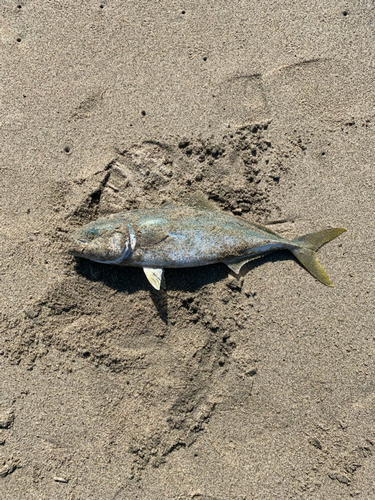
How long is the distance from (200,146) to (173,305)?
1896 mm

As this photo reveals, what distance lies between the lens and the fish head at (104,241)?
3.12m

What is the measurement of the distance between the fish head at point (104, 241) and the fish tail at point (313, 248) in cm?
190

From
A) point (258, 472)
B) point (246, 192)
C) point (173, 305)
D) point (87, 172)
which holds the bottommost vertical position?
point (258, 472)

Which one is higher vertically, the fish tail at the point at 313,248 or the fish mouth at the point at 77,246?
the fish mouth at the point at 77,246

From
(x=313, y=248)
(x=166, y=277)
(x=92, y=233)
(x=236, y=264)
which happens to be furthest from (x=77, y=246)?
(x=313, y=248)

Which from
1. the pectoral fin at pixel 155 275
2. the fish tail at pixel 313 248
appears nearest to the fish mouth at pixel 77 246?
the pectoral fin at pixel 155 275

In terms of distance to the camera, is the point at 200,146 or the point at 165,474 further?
the point at 200,146

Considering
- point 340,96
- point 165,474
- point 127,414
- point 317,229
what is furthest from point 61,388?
point 340,96

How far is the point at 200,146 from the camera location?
3494mm

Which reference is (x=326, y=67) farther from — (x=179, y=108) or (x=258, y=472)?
(x=258, y=472)

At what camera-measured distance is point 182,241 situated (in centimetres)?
323

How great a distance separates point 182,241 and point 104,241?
836 mm

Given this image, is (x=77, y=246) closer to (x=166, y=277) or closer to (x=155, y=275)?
(x=155, y=275)

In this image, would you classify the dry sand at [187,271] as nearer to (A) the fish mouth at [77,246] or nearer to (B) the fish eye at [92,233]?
(A) the fish mouth at [77,246]
